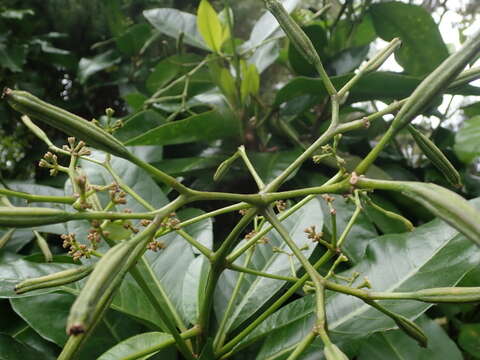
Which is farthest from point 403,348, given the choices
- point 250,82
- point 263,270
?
point 250,82

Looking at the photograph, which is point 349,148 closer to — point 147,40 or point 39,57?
point 147,40

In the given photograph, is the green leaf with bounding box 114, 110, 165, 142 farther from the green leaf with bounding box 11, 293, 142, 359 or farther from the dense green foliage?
the green leaf with bounding box 11, 293, 142, 359

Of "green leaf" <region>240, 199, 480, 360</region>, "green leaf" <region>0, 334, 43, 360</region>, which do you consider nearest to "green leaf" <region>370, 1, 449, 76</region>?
"green leaf" <region>240, 199, 480, 360</region>

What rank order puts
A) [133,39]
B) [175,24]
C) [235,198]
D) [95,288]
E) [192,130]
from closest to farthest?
[95,288], [235,198], [192,130], [175,24], [133,39]

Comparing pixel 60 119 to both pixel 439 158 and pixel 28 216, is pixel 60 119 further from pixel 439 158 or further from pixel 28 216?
pixel 439 158

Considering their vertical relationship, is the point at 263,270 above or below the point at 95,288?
below

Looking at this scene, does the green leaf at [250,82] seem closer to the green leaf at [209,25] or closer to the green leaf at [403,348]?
the green leaf at [209,25]
